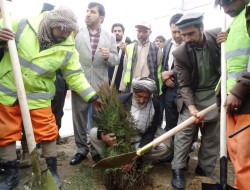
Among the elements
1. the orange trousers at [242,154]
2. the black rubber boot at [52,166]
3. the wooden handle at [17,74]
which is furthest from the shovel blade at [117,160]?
the orange trousers at [242,154]

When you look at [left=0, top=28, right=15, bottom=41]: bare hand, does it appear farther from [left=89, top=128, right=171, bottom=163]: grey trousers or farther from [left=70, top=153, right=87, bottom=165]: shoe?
[left=70, top=153, right=87, bottom=165]: shoe

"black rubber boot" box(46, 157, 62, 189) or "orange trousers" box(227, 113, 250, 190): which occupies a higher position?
"orange trousers" box(227, 113, 250, 190)

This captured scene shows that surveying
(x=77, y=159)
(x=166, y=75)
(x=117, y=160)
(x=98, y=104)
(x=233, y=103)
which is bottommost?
(x=77, y=159)

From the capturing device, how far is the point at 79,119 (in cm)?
364

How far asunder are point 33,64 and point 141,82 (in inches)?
50.6

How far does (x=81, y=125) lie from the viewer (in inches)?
144

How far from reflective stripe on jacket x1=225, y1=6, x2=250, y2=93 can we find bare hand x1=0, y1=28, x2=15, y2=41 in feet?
6.01

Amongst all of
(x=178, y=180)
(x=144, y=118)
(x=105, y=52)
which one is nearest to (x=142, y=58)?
(x=105, y=52)

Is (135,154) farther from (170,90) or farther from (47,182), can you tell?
(170,90)

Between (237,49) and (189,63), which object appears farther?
(189,63)

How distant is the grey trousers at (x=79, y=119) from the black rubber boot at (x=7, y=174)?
109 cm

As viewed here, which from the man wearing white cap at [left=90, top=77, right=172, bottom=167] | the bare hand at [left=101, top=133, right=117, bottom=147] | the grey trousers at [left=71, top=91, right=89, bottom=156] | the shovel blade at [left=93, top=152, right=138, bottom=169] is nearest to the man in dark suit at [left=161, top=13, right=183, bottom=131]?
the man wearing white cap at [left=90, top=77, right=172, bottom=167]

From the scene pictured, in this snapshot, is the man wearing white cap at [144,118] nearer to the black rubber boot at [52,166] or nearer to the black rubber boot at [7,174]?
the black rubber boot at [52,166]

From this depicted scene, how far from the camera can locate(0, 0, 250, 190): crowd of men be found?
7.46ft
